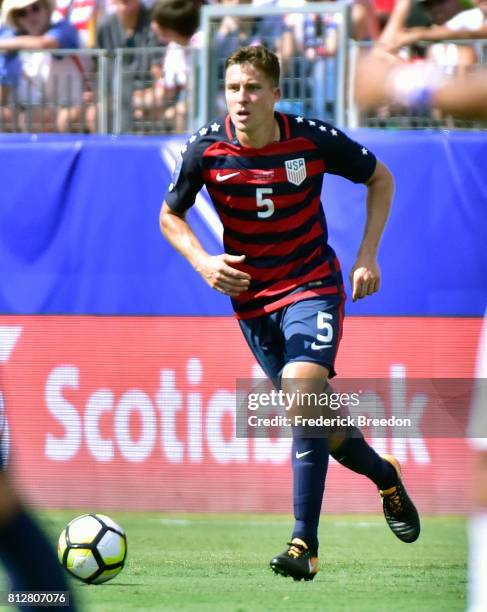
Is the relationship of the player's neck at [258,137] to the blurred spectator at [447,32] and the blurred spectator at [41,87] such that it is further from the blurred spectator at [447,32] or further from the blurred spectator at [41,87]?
the blurred spectator at [41,87]

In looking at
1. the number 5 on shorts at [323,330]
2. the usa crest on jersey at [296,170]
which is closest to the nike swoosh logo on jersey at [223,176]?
the usa crest on jersey at [296,170]

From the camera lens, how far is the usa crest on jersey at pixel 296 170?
6.43 metres

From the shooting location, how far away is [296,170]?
645 cm

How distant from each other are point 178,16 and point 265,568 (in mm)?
4805

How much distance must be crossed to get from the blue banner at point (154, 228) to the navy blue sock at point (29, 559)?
579 centimetres

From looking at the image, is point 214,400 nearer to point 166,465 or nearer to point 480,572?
point 166,465

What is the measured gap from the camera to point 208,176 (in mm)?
6496

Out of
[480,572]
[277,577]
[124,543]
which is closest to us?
[480,572]

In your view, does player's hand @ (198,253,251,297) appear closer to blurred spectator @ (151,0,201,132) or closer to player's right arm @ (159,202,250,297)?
player's right arm @ (159,202,250,297)

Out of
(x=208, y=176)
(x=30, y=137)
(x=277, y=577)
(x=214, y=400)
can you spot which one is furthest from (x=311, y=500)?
(x=30, y=137)

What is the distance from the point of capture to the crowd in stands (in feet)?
30.5

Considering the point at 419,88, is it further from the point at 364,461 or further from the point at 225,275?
the point at 364,461

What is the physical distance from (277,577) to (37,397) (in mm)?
3385

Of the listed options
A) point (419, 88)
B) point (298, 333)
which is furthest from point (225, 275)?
point (419, 88)
